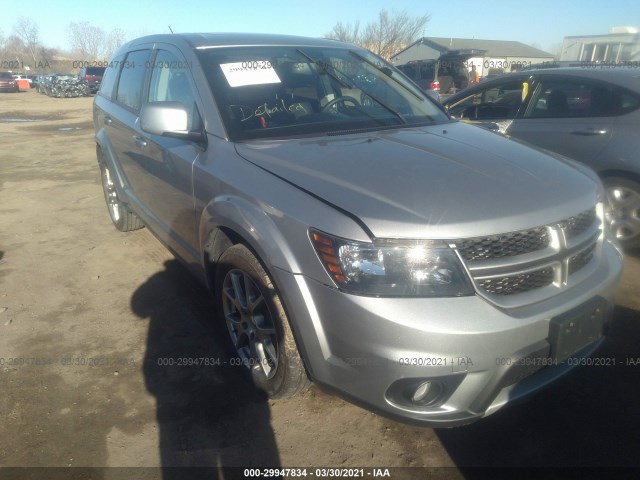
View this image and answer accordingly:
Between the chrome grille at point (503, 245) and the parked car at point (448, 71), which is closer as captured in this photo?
the chrome grille at point (503, 245)

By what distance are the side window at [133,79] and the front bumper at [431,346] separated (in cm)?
→ 250

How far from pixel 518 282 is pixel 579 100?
305cm

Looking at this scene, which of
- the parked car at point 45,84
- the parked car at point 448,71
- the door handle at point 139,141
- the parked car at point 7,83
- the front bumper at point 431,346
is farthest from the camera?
the parked car at point 7,83

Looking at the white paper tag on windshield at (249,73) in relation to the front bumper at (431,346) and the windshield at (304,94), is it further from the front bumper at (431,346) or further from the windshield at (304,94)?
the front bumper at (431,346)

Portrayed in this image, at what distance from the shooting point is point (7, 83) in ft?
103

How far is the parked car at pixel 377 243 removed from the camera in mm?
1685

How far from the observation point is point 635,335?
9.57 feet

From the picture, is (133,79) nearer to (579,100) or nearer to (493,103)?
(493,103)

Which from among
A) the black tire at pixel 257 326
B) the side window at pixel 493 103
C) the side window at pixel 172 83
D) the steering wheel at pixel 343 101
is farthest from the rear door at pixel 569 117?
the black tire at pixel 257 326

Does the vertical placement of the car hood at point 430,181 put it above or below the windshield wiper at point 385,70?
below

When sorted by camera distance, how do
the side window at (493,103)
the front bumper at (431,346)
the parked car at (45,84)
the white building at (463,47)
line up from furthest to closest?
the white building at (463,47), the parked car at (45,84), the side window at (493,103), the front bumper at (431,346)

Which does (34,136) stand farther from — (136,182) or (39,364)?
(39,364)

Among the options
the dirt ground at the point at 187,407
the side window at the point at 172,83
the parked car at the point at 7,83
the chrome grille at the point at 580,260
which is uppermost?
the side window at the point at 172,83

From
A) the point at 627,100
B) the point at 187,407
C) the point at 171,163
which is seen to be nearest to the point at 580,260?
the point at 187,407
